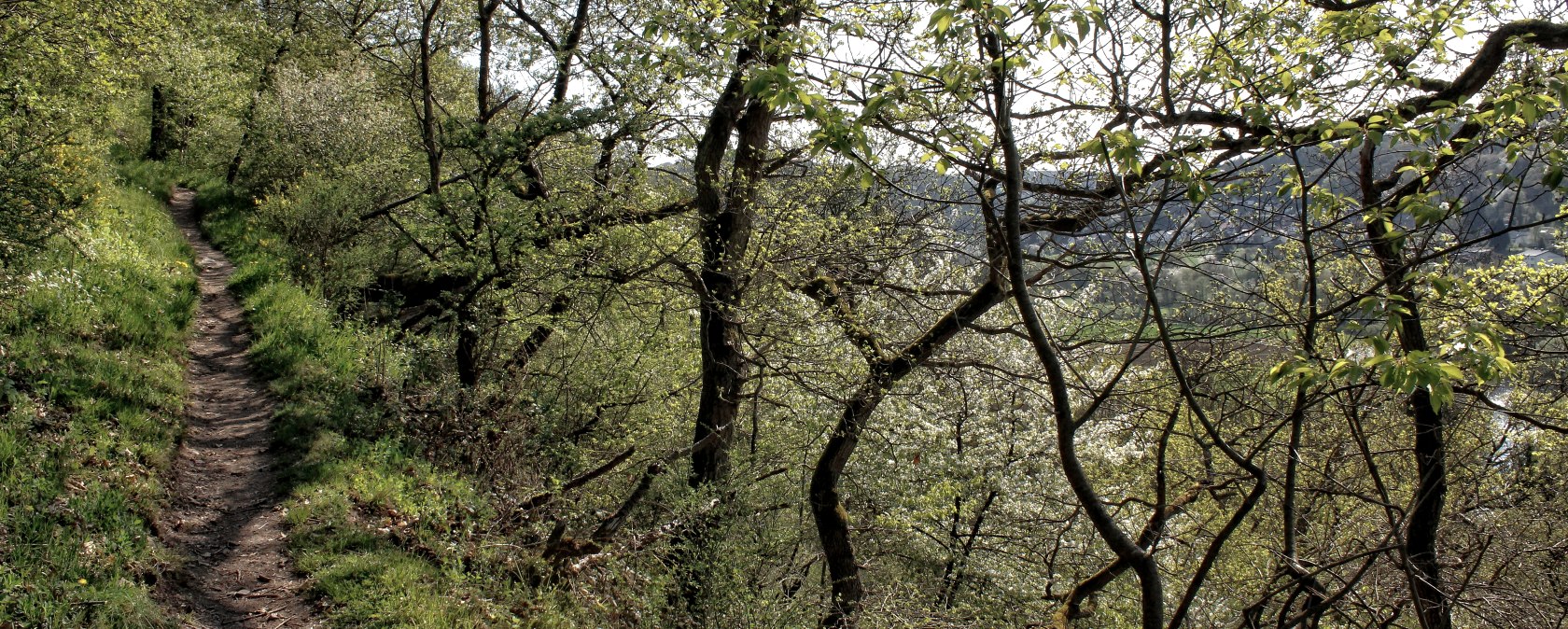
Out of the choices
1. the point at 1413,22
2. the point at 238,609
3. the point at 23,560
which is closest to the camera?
the point at 1413,22

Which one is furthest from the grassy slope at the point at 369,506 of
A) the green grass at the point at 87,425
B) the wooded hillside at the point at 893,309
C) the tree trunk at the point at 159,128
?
the tree trunk at the point at 159,128

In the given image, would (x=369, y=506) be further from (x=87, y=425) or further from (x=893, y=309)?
(x=893, y=309)

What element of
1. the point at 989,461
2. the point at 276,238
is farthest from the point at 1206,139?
the point at 276,238

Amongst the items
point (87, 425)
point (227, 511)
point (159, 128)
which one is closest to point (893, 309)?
point (227, 511)

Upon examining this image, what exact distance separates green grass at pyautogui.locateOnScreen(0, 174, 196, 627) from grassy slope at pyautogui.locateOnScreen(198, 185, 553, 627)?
2.78 feet

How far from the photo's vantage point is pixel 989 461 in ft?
41.2

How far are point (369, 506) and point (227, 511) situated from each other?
3.01 ft

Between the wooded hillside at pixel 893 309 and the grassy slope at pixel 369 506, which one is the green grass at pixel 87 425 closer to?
the wooded hillside at pixel 893 309

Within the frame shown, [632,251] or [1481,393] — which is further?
[632,251]

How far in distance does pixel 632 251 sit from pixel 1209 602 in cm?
934

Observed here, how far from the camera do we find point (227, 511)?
5898 mm

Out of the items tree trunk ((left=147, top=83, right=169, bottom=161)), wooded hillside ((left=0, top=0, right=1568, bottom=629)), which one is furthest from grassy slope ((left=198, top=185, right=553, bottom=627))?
tree trunk ((left=147, top=83, right=169, bottom=161))

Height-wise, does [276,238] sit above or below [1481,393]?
below

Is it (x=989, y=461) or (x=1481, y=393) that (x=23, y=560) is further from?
(x=989, y=461)
